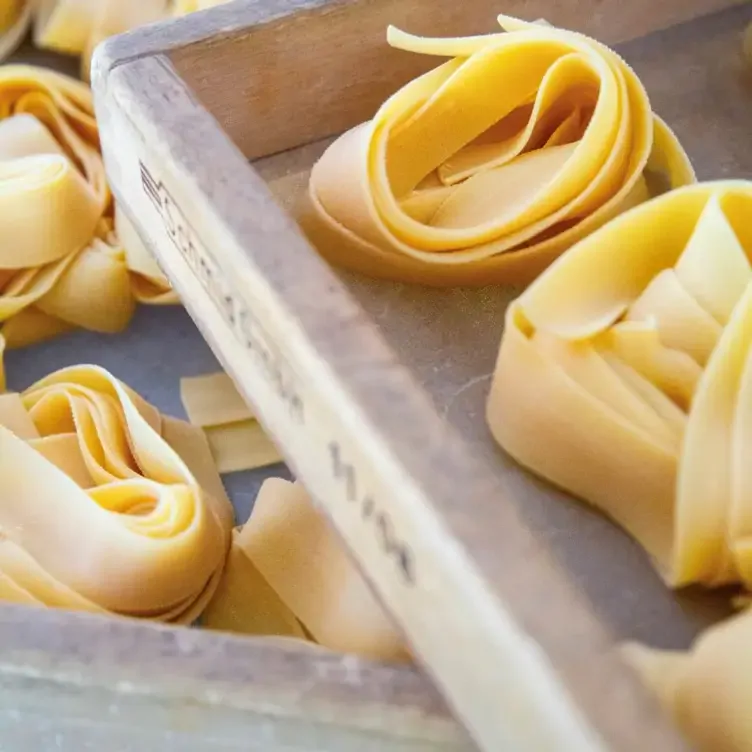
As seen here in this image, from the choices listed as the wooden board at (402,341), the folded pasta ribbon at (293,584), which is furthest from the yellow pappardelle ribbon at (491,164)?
the folded pasta ribbon at (293,584)

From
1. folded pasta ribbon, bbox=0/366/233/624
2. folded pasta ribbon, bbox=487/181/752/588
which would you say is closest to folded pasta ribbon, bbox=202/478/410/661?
folded pasta ribbon, bbox=0/366/233/624

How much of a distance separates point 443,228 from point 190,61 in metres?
0.17

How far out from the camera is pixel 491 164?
57 centimetres

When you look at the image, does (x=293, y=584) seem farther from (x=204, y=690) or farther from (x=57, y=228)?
(x=57, y=228)

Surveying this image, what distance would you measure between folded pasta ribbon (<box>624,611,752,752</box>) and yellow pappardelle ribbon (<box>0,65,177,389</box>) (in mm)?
495

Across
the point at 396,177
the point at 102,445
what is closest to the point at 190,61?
the point at 396,177

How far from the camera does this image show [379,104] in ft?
2.05

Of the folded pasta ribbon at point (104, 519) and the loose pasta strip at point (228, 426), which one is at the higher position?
the folded pasta ribbon at point (104, 519)

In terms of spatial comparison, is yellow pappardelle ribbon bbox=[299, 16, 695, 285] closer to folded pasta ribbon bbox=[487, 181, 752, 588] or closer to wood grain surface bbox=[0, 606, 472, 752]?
folded pasta ribbon bbox=[487, 181, 752, 588]

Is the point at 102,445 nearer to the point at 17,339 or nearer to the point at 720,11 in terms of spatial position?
the point at 17,339

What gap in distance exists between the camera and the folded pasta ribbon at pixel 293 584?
49 centimetres

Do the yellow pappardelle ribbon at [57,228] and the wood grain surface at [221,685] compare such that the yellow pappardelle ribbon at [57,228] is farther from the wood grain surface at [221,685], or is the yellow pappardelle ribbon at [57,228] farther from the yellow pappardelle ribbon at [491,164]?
the wood grain surface at [221,685]

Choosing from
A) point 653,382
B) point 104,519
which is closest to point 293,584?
point 104,519

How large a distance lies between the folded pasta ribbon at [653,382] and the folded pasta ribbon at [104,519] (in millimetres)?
200
